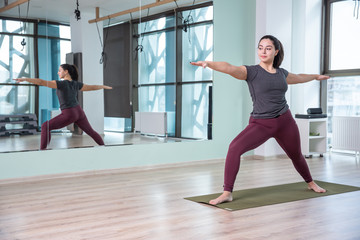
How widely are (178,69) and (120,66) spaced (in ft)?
2.55

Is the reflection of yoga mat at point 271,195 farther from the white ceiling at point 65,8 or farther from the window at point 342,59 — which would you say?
the window at point 342,59

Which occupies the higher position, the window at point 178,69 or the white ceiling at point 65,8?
the white ceiling at point 65,8

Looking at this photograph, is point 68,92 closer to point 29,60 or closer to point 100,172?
point 29,60

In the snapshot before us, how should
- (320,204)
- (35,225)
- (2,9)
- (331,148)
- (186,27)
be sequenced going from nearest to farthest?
(35,225), (320,204), (2,9), (186,27), (331,148)

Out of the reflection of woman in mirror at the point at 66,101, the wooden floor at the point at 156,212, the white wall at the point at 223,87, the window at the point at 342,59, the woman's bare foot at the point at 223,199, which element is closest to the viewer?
the wooden floor at the point at 156,212

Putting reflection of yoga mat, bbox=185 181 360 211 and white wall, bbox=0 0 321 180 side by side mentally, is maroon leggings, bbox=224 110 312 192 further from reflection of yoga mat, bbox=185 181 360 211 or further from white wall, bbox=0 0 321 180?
white wall, bbox=0 0 321 180

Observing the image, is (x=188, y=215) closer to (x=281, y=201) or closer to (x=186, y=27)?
(x=281, y=201)

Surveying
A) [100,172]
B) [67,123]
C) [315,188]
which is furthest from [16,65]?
[315,188]

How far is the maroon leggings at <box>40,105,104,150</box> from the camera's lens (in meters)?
4.57

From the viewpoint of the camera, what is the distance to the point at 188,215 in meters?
3.14

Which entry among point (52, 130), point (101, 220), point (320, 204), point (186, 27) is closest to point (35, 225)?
point (101, 220)

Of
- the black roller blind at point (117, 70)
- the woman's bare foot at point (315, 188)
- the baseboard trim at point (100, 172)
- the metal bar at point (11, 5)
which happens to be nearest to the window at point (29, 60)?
the metal bar at point (11, 5)

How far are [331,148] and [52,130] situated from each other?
4.37 m

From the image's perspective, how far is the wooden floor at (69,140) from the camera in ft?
14.4
